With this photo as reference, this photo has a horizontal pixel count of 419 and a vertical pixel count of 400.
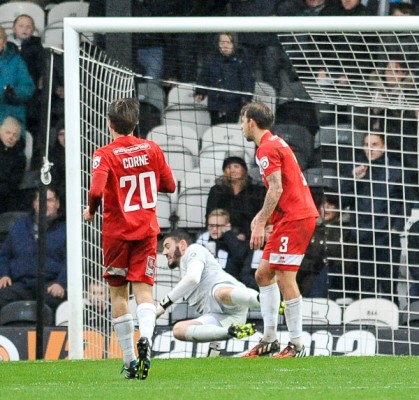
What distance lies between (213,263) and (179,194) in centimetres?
200

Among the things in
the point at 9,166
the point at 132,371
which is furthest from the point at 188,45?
the point at 132,371

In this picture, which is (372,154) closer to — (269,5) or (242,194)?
(242,194)

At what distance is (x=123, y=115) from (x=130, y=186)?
1.32ft

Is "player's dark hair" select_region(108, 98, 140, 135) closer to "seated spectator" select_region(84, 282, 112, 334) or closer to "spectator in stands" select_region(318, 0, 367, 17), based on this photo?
"seated spectator" select_region(84, 282, 112, 334)

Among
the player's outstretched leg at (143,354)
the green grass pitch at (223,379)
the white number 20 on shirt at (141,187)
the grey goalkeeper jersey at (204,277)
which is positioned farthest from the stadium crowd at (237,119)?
the player's outstretched leg at (143,354)

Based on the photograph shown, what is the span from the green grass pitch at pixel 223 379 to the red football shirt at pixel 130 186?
0.84 m

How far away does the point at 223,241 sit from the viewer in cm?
1114

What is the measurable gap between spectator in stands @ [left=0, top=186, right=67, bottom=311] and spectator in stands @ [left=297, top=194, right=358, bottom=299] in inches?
93.5

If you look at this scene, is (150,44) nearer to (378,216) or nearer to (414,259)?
(378,216)

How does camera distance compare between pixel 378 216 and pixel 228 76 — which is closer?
pixel 378 216

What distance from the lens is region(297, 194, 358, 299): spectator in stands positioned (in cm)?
1119

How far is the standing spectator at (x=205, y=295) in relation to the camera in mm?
9242

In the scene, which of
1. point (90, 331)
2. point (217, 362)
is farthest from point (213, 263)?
point (217, 362)

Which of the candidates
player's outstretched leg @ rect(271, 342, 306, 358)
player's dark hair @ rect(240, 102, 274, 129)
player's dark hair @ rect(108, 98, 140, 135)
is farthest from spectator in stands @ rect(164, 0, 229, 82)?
player's dark hair @ rect(108, 98, 140, 135)
